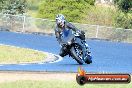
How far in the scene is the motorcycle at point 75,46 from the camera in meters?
18.5

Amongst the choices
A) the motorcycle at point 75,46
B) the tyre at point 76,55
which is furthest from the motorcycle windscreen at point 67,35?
the tyre at point 76,55

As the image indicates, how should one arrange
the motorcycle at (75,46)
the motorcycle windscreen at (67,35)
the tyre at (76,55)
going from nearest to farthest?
1. the motorcycle windscreen at (67,35)
2. the motorcycle at (75,46)
3. the tyre at (76,55)

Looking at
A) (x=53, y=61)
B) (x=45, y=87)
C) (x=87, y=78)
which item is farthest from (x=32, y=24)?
(x=87, y=78)

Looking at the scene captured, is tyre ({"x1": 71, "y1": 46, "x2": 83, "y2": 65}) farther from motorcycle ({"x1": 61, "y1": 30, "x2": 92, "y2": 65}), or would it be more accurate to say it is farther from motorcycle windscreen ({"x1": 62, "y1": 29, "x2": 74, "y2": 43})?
motorcycle windscreen ({"x1": 62, "y1": 29, "x2": 74, "y2": 43})

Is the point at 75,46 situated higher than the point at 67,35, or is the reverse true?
the point at 67,35

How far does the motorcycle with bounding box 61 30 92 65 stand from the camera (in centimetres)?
1847

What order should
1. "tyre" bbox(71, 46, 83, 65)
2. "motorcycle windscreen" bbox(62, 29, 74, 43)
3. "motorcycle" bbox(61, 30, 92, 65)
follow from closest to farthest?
1. "motorcycle windscreen" bbox(62, 29, 74, 43)
2. "motorcycle" bbox(61, 30, 92, 65)
3. "tyre" bbox(71, 46, 83, 65)

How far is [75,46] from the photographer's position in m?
18.9

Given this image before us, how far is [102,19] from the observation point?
43.8 meters

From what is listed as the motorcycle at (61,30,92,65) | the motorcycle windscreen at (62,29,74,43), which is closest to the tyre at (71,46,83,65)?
the motorcycle at (61,30,92,65)

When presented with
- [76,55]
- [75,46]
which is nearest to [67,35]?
[75,46]

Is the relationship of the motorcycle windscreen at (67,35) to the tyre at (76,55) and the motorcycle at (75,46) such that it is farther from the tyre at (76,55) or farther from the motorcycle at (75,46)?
the tyre at (76,55)

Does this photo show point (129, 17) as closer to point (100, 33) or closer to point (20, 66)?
point (100, 33)

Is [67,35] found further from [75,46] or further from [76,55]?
[76,55]
